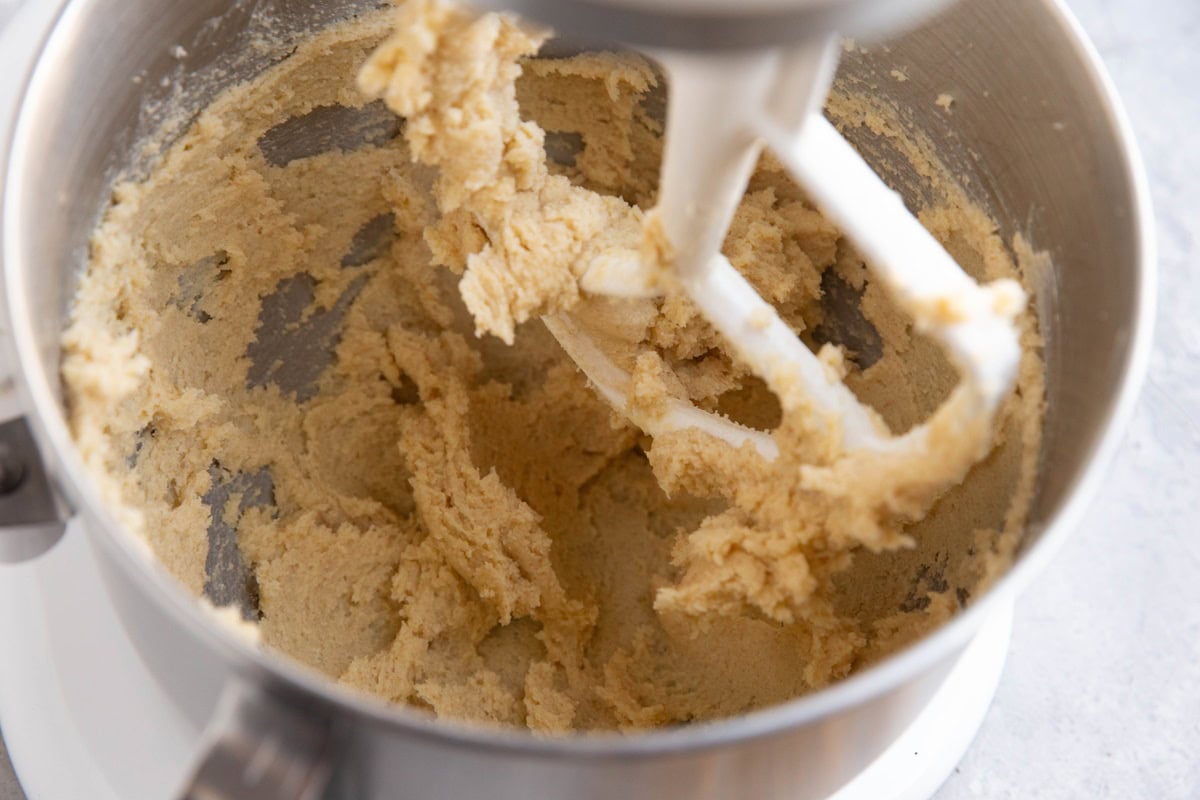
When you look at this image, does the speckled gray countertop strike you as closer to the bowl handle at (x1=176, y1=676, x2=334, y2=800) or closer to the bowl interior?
the bowl interior

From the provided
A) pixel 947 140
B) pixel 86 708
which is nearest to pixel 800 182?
pixel 947 140

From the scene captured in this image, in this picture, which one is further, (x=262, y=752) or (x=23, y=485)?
(x=23, y=485)

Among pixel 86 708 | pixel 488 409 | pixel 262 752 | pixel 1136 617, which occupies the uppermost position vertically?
pixel 262 752

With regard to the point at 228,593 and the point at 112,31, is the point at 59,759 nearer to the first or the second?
the point at 228,593

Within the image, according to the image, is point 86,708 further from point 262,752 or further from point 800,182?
point 800,182

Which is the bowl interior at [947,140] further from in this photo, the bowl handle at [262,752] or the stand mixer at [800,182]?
the bowl handle at [262,752]

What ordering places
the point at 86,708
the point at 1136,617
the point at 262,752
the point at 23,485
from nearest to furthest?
the point at 262,752, the point at 23,485, the point at 86,708, the point at 1136,617

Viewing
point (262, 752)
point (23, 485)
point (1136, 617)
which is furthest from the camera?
point (1136, 617)

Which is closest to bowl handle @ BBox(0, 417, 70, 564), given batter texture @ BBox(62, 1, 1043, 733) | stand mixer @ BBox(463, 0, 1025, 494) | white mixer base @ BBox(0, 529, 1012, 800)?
batter texture @ BBox(62, 1, 1043, 733)
